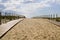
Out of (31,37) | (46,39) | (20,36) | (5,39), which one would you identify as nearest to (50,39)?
(46,39)

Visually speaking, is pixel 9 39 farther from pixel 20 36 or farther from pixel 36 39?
pixel 36 39

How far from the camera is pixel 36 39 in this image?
1480 centimetres

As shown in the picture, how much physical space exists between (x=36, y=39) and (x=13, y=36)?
2286 mm

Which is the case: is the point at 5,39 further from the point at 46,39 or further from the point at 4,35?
the point at 46,39

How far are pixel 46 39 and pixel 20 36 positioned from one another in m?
2.46

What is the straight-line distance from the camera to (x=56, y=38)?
1545 cm

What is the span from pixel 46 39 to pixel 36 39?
89cm

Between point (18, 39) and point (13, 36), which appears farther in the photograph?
point (13, 36)

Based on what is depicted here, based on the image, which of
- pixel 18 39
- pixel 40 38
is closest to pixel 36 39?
pixel 40 38

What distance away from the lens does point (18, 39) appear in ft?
48.4

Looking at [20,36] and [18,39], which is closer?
[18,39]

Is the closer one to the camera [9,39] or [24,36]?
[9,39]

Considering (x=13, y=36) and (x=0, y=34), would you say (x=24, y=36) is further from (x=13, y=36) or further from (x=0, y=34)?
(x=0, y=34)

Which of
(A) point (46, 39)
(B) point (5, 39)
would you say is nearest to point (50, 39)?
(A) point (46, 39)
